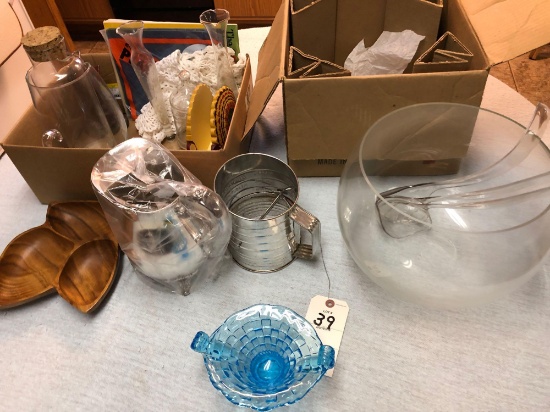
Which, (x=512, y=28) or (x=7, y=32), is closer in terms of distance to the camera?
(x=512, y=28)

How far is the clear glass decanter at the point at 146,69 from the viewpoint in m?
Result: 0.64

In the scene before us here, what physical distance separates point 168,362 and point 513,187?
0.45m

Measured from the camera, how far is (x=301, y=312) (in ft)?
1.73

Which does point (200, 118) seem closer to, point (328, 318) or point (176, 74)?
point (176, 74)

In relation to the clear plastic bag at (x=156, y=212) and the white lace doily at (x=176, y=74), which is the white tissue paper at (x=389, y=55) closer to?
the white lace doily at (x=176, y=74)

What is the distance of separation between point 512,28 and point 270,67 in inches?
11.9

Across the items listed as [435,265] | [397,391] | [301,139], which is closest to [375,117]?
[301,139]

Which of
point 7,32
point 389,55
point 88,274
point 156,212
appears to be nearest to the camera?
point 156,212

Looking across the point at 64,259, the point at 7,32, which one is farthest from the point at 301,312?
the point at 7,32

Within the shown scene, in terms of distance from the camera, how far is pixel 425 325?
51 cm

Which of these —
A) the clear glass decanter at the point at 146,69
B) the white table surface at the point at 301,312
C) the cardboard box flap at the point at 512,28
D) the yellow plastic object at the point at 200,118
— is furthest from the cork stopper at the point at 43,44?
the cardboard box flap at the point at 512,28

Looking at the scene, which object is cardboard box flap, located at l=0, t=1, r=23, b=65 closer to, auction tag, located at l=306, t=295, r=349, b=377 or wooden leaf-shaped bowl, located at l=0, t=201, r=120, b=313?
wooden leaf-shaped bowl, located at l=0, t=201, r=120, b=313

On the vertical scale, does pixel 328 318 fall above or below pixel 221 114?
below

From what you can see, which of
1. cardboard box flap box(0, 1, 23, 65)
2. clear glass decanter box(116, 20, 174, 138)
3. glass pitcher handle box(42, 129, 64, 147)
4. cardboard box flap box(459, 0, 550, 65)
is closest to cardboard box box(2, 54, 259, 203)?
glass pitcher handle box(42, 129, 64, 147)
